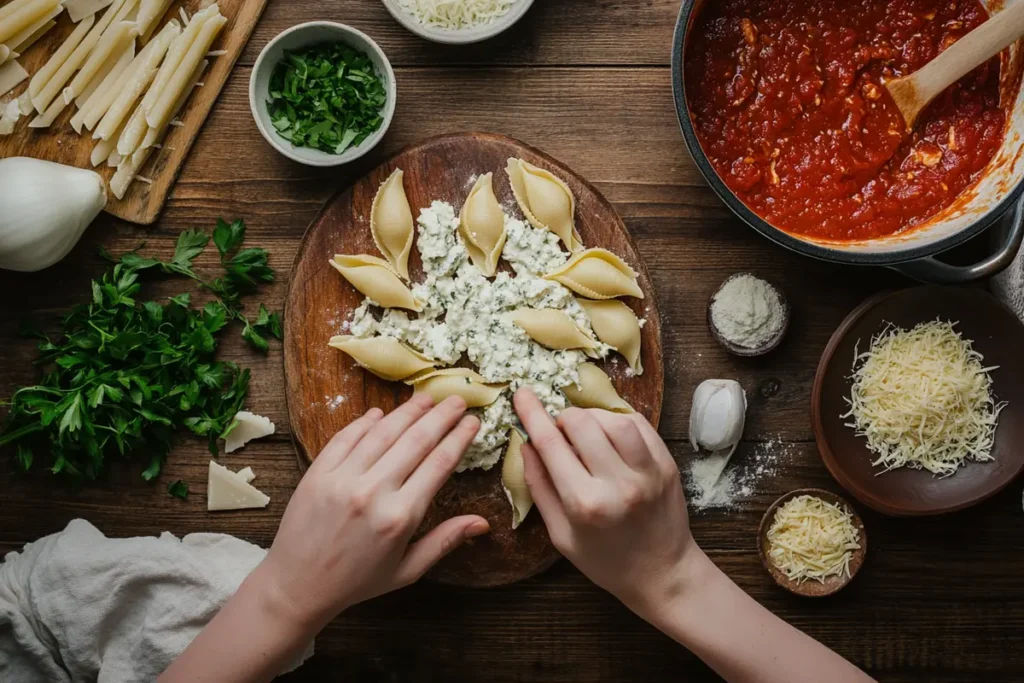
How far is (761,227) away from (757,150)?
0.95 ft

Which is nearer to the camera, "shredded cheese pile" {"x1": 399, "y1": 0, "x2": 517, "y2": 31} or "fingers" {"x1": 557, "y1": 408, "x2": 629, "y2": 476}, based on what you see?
"fingers" {"x1": 557, "y1": 408, "x2": 629, "y2": 476}

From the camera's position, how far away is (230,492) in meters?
2.14

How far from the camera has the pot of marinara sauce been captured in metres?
1.99

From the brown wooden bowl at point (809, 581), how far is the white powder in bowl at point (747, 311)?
16.6 inches

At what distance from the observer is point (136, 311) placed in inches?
83.4

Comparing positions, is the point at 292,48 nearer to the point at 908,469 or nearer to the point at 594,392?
the point at 594,392

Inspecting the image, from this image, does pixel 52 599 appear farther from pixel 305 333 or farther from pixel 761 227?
pixel 761 227

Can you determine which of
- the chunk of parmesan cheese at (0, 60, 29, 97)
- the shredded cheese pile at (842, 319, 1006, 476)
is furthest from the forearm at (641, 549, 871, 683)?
the chunk of parmesan cheese at (0, 60, 29, 97)

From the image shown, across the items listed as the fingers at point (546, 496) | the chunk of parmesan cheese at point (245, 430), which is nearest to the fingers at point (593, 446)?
the fingers at point (546, 496)

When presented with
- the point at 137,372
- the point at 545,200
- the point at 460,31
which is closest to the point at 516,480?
the point at 545,200

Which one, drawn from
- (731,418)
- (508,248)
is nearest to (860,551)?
(731,418)

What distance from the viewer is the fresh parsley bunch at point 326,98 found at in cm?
205

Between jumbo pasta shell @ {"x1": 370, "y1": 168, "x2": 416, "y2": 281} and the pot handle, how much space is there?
1251 mm

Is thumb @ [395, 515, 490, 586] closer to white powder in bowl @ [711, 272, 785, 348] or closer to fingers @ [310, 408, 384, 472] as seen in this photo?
fingers @ [310, 408, 384, 472]
